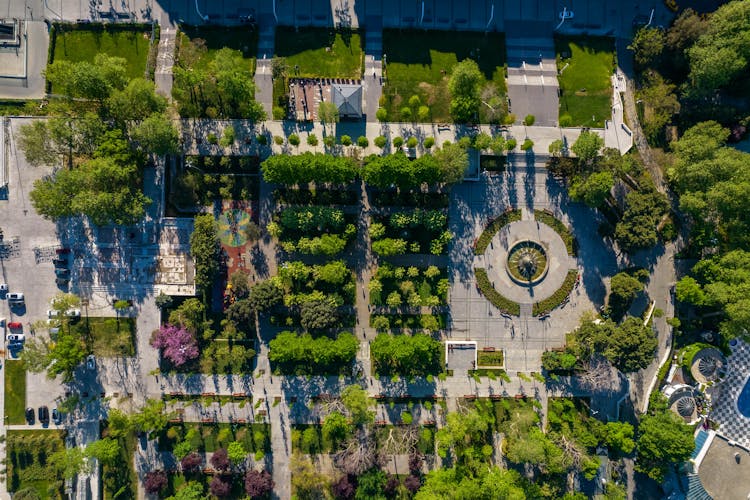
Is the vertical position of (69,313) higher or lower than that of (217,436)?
higher

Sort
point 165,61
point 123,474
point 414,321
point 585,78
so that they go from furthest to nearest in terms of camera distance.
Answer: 1. point 585,78
2. point 414,321
3. point 165,61
4. point 123,474

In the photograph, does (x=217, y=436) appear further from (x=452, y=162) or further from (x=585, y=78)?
(x=585, y=78)

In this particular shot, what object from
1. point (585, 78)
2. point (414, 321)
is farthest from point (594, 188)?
point (414, 321)

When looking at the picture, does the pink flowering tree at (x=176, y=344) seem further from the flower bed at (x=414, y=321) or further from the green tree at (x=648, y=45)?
the green tree at (x=648, y=45)

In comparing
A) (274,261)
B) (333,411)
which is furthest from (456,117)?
(333,411)

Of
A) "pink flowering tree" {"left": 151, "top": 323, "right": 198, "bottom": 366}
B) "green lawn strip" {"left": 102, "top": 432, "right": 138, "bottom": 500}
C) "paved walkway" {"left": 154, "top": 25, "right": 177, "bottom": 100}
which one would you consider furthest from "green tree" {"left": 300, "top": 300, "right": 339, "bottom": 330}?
"paved walkway" {"left": 154, "top": 25, "right": 177, "bottom": 100}

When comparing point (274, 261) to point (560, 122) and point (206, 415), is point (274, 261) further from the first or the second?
point (560, 122)
